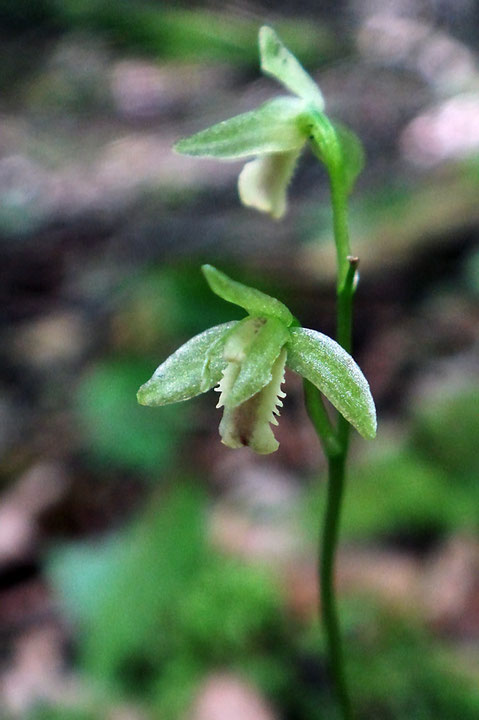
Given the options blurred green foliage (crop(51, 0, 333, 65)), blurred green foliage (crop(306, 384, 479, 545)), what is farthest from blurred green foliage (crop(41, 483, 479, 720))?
blurred green foliage (crop(51, 0, 333, 65))

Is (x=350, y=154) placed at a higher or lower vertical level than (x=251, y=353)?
higher

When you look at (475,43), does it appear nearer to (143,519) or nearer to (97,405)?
(97,405)

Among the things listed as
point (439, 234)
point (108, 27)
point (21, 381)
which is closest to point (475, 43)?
point (108, 27)

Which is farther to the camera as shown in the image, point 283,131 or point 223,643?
point 223,643

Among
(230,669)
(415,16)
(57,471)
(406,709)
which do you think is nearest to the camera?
(406,709)

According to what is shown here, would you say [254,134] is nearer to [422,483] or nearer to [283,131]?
[283,131]

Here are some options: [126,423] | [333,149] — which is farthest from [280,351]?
[126,423]

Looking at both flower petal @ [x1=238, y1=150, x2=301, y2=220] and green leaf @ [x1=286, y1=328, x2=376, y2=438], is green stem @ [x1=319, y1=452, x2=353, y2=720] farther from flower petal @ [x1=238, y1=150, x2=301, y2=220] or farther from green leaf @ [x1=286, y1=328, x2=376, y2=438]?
flower petal @ [x1=238, y1=150, x2=301, y2=220]
